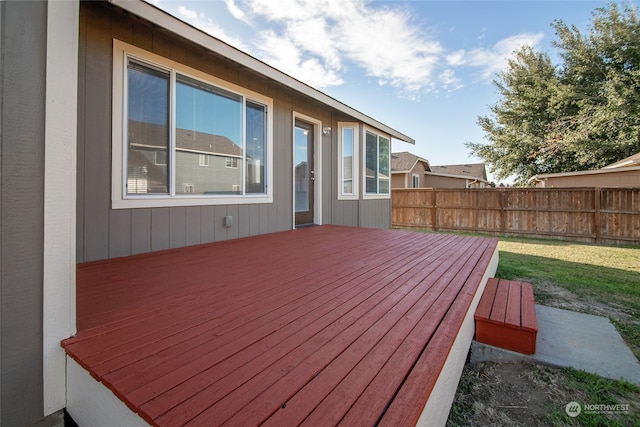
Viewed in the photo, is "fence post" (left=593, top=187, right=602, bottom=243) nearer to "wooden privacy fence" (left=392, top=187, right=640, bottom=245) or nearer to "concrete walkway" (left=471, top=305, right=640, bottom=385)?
"wooden privacy fence" (left=392, top=187, right=640, bottom=245)

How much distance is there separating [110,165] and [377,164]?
6054 millimetres

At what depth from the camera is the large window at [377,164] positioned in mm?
7184

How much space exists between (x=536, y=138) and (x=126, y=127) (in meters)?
18.1

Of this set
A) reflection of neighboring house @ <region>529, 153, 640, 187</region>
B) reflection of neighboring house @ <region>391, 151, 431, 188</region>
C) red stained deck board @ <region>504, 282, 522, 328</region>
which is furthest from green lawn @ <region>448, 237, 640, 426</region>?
reflection of neighboring house @ <region>391, 151, 431, 188</region>

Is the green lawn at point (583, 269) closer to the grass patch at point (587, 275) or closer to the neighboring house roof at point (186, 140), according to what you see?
the grass patch at point (587, 275)

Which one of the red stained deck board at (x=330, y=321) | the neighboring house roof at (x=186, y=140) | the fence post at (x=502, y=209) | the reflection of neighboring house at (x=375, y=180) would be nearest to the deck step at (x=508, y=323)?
the red stained deck board at (x=330, y=321)

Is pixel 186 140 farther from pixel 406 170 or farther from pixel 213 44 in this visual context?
pixel 406 170

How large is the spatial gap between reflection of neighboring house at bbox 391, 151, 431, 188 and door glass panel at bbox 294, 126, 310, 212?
13195mm

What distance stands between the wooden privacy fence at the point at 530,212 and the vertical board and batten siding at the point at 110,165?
7539 millimetres

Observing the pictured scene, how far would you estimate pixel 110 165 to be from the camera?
2850 mm

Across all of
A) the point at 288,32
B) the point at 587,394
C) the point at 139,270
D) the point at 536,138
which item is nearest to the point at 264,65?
the point at 139,270

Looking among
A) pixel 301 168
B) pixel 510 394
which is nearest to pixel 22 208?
pixel 510 394

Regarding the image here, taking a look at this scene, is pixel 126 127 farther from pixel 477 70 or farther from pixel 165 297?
pixel 477 70

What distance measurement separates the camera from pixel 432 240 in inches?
183
